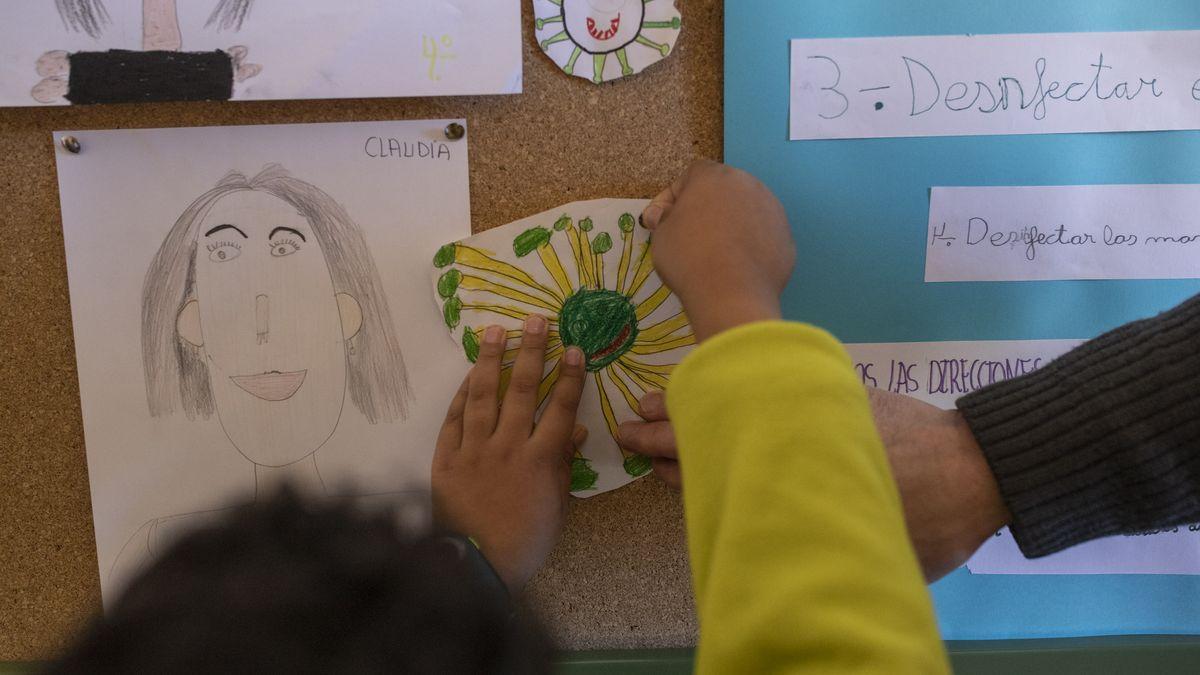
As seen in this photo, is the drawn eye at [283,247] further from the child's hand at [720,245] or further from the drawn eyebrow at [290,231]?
the child's hand at [720,245]

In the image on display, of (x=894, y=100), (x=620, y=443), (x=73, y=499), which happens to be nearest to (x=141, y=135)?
(x=73, y=499)

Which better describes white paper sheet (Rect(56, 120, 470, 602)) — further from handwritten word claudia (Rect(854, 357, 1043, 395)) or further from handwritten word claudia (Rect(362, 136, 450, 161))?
handwritten word claudia (Rect(854, 357, 1043, 395))

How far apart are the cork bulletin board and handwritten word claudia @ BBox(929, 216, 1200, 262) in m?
0.19

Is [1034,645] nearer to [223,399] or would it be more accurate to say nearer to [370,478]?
[370,478]

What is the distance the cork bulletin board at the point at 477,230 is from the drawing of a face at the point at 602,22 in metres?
0.03

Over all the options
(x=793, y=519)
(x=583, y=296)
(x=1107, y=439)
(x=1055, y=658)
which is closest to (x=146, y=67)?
(x=583, y=296)

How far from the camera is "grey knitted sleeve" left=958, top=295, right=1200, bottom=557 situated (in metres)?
0.37

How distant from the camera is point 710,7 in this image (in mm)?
486

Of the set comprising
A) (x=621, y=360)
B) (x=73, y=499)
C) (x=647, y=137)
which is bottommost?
(x=73, y=499)

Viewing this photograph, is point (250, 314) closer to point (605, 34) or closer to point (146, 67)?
point (146, 67)

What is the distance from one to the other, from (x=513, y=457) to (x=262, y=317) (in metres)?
0.21

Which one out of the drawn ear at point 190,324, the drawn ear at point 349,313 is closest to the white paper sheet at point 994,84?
the drawn ear at point 349,313

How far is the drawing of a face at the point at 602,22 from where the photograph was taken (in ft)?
1.57

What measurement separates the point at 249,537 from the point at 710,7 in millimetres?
428
